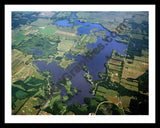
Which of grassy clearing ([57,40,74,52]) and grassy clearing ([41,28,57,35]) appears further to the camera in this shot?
grassy clearing ([41,28,57,35])

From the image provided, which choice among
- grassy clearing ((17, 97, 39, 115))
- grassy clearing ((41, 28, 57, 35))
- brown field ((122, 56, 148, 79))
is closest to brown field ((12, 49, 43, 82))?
grassy clearing ((17, 97, 39, 115))

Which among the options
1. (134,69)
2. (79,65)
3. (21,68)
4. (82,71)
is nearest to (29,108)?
(21,68)

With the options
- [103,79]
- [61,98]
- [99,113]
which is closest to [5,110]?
[61,98]

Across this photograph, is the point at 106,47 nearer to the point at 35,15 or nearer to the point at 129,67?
the point at 129,67

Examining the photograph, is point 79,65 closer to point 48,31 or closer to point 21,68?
point 21,68

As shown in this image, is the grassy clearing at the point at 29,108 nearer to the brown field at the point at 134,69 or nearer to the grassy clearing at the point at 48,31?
the brown field at the point at 134,69

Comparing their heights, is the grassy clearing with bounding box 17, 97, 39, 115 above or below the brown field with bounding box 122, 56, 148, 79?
below

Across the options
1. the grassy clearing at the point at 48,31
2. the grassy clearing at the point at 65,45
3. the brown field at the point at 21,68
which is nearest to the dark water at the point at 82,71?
the brown field at the point at 21,68

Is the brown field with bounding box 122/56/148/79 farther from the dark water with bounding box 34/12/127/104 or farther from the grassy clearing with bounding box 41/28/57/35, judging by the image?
the grassy clearing with bounding box 41/28/57/35
